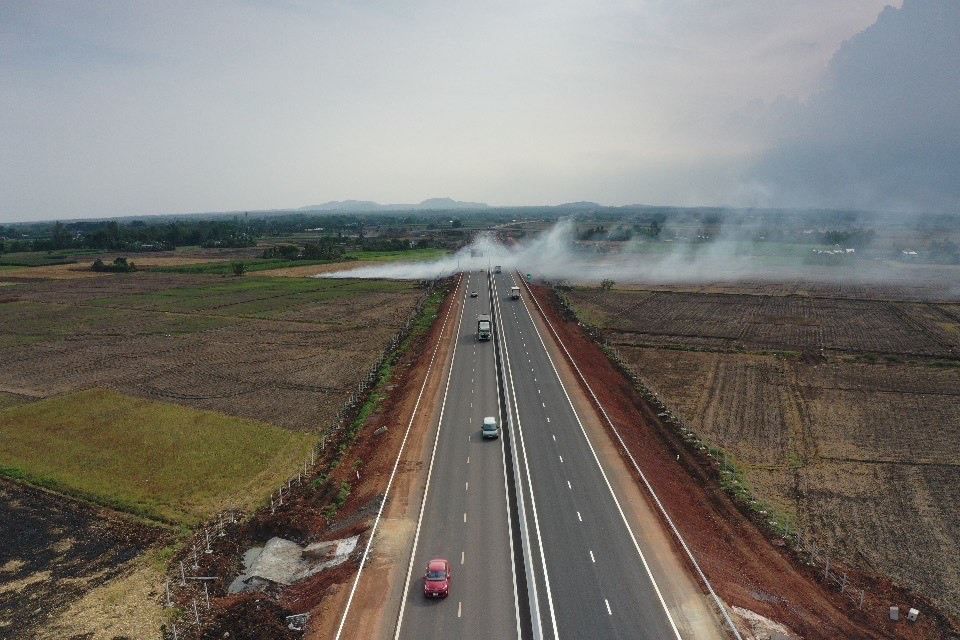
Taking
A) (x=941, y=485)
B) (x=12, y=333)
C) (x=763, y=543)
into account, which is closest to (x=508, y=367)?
(x=763, y=543)

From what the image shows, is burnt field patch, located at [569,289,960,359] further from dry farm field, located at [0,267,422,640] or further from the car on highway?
the car on highway

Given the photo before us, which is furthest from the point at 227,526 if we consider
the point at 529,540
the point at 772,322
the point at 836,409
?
the point at 772,322

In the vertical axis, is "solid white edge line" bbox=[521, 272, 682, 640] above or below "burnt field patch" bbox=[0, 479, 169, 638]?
above

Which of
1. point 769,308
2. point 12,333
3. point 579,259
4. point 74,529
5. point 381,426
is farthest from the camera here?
point 579,259

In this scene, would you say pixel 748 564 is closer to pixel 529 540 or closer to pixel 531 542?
pixel 531 542

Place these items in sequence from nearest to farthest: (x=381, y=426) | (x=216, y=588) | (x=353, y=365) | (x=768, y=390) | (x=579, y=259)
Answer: (x=216, y=588)
(x=381, y=426)
(x=768, y=390)
(x=353, y=365)
(x=579, y=259)

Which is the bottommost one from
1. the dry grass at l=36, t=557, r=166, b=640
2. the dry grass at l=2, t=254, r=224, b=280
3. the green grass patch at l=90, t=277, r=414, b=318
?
the dry grass at l=36, t=557, r=166, b=640

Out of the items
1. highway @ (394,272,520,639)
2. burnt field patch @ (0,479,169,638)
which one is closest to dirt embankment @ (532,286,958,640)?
highway @ (394,272,520,639)

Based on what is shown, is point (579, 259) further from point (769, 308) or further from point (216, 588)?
point (216, 588)
